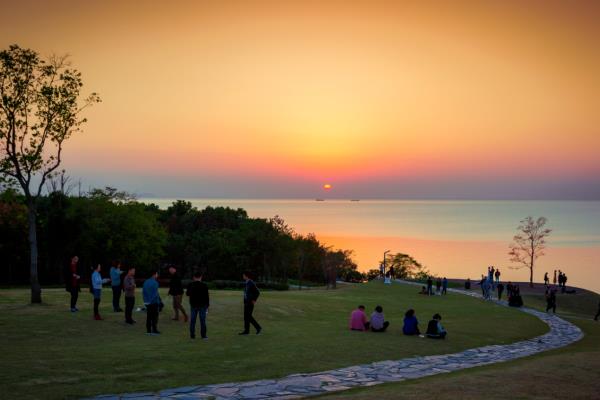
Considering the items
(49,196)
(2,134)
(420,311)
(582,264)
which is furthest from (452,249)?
(2,134)

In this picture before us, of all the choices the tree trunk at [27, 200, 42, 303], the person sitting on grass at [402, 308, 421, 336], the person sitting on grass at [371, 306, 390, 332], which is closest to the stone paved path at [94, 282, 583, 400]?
the person sitting on grass at [402, 308, 421, 336]

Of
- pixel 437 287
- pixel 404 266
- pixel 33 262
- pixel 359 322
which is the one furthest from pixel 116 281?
pixel 404 266

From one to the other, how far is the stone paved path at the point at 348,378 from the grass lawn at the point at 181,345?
54cm

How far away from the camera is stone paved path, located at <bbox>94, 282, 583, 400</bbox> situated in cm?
1189

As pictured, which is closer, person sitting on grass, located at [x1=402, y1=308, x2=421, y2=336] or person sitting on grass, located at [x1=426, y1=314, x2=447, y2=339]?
person sitting on grass, located at [x1=426, y1=314, x2=447, y2=339]

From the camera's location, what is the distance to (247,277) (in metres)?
18.9

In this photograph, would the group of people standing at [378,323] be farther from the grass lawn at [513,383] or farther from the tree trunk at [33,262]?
the tree trunk at [33,262]

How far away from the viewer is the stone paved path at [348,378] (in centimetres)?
1189

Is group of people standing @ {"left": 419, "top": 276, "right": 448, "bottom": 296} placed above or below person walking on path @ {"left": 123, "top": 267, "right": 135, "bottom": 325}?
below

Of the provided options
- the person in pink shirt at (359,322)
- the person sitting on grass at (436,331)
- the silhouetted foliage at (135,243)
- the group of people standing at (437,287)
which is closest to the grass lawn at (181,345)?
the person sitting on grass at (436,331)

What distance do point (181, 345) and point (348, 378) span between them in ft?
19.4

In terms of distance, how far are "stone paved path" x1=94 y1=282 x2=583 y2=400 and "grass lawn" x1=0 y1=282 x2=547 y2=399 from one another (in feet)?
1.77

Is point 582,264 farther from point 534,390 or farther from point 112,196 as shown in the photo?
point 534,390

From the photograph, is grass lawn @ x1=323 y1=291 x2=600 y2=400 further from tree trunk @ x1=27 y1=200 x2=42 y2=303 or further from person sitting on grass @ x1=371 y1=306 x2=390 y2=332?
tree trunk @ x1=27 y1=200 x2=42 y2=303
